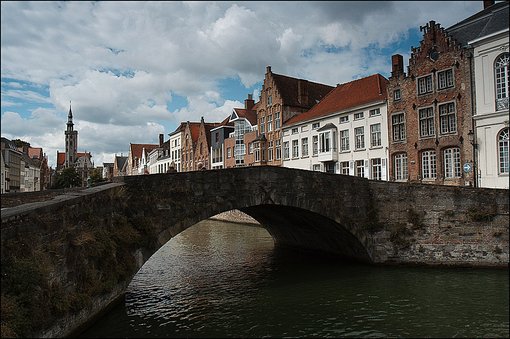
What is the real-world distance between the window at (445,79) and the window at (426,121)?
146 cm

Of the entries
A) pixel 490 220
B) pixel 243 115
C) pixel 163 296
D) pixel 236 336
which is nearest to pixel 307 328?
pixel 236 336

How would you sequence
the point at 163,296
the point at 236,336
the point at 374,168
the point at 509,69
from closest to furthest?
the point at 236,336 → the point at 163,296 → the point at 509,69 → the point at 374,168

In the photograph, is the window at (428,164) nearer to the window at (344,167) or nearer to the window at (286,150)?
the window at (344,167)

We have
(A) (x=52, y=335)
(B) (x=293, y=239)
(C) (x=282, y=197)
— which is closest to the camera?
(A) (x=52, y=335)

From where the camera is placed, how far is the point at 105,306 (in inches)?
451

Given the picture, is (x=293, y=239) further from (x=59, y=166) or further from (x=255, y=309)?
(x=59, y=166)

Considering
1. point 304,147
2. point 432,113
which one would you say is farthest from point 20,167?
point 432,113

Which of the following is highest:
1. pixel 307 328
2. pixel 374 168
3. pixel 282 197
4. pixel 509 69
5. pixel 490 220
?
pixel 509 69

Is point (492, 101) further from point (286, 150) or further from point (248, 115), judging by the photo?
point (248, 115)

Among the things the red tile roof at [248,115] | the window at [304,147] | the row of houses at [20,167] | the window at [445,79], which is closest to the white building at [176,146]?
the red tile roof at [248,115]

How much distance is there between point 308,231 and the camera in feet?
71.1

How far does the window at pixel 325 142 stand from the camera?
32094 mm

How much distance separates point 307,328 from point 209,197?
571 cm

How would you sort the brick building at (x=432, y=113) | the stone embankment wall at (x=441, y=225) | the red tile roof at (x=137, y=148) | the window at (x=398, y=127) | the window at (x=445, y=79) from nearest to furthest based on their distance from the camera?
the stone embankment wall at (x=441, y=225) < the brick building at (x=432, y=113) < the window at (x=445, y=79) < the window at (x=398, y=127) < the red tile roof at (x=137, y=148)
